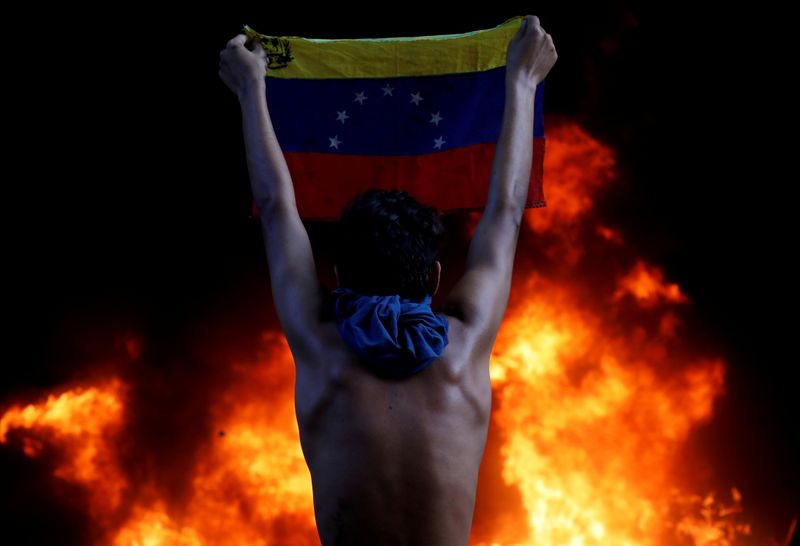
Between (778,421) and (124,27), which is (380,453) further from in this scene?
(778,421)

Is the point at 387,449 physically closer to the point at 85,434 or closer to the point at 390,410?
the point at 390,410

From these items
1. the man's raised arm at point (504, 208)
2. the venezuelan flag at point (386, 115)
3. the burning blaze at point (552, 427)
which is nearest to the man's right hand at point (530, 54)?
the man's raised arm at point (504, 208)

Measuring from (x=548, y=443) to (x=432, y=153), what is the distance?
3879 millimetres

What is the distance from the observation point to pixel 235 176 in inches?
237

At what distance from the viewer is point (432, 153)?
3.46 metres

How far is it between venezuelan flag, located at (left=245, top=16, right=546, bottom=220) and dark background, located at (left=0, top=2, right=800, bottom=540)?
90.7 inches

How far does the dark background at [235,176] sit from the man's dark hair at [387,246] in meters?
4.04

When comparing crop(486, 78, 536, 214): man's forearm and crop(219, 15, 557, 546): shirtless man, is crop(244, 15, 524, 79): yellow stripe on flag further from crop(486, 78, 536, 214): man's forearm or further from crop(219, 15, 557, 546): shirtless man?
crop(219, 15, 557, 546): shirtless man

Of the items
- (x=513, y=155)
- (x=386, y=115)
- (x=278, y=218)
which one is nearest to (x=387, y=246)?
(x=278, y=218)

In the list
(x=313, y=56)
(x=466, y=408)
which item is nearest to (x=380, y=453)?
(x=466, y=408)

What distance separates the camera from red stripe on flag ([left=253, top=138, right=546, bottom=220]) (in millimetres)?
3389

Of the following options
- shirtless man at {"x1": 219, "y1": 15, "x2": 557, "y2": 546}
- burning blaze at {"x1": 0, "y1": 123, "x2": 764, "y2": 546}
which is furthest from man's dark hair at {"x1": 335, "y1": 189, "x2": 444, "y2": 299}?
burning blaze at {"x1": 0, "y1": 123, "x2": 764, "y2": 546}

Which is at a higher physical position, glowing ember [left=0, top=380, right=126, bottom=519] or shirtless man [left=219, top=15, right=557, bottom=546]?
shirtless man [left=219, top=15, right=557, bottom=546]

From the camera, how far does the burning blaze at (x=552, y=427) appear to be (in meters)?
6.02
